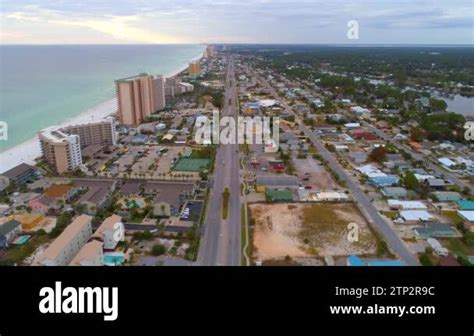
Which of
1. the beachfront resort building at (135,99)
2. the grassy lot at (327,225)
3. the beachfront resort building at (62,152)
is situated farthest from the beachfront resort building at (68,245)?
the beachfront resort building at (135,99)

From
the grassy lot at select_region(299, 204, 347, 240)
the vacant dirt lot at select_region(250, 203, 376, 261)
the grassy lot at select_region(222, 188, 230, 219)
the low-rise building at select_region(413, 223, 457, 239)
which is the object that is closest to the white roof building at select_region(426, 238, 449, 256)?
the low-rise building at select_region(413, 223, 457, 239)

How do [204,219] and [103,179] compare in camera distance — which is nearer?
[204,219]

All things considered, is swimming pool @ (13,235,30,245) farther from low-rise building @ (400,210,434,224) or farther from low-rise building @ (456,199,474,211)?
low-rise building @ (456,199,474,211)

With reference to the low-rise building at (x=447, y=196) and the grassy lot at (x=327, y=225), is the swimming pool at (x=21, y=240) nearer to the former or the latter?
the grassy lot at (x=327, y=225)

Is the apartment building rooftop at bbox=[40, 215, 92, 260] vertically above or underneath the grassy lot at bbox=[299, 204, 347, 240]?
above

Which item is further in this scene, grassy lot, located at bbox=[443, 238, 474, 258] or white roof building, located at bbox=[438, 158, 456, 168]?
white roof building, located at bbox=[438, 158, 456, 168]
